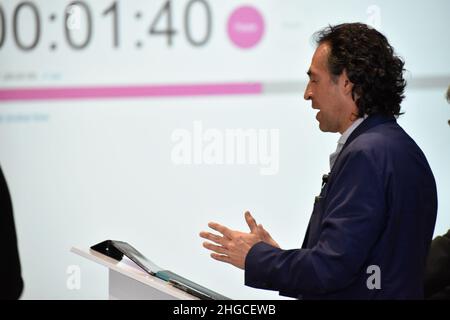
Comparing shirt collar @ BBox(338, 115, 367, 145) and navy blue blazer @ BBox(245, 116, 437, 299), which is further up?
shirt collar @ BBox(338, 115, 367, 145)

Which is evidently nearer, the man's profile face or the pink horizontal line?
the man's profile face

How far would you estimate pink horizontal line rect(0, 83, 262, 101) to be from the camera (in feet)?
8.75

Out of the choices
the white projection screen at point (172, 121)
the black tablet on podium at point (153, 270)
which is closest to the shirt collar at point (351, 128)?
the black tablet on podium at point (153, 270)

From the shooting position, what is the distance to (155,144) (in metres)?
2.71

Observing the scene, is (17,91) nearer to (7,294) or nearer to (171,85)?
(171,85)

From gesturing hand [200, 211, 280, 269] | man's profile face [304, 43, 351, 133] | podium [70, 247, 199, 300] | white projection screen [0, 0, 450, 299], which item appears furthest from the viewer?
white projection screen [0, 0, 450, 299]

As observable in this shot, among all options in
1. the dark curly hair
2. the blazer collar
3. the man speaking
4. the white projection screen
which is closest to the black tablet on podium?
the man speaking

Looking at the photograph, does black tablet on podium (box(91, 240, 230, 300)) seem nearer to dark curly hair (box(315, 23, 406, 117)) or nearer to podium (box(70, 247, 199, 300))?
podium (box(70, 247, 199, 300))

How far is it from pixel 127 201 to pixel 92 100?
479mm

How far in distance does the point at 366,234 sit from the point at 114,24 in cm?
179

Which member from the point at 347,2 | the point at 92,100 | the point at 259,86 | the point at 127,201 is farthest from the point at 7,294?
the point at 347,2

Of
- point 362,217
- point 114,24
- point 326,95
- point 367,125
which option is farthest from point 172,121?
point 362,217

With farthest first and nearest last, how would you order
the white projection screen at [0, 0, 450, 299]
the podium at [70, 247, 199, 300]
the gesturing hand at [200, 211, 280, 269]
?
the white projection screen at [0, 0, 450, 299] → the gesturing hand at [200, 211, 280, 269] → the podium at [70, 247, 199, 300]
